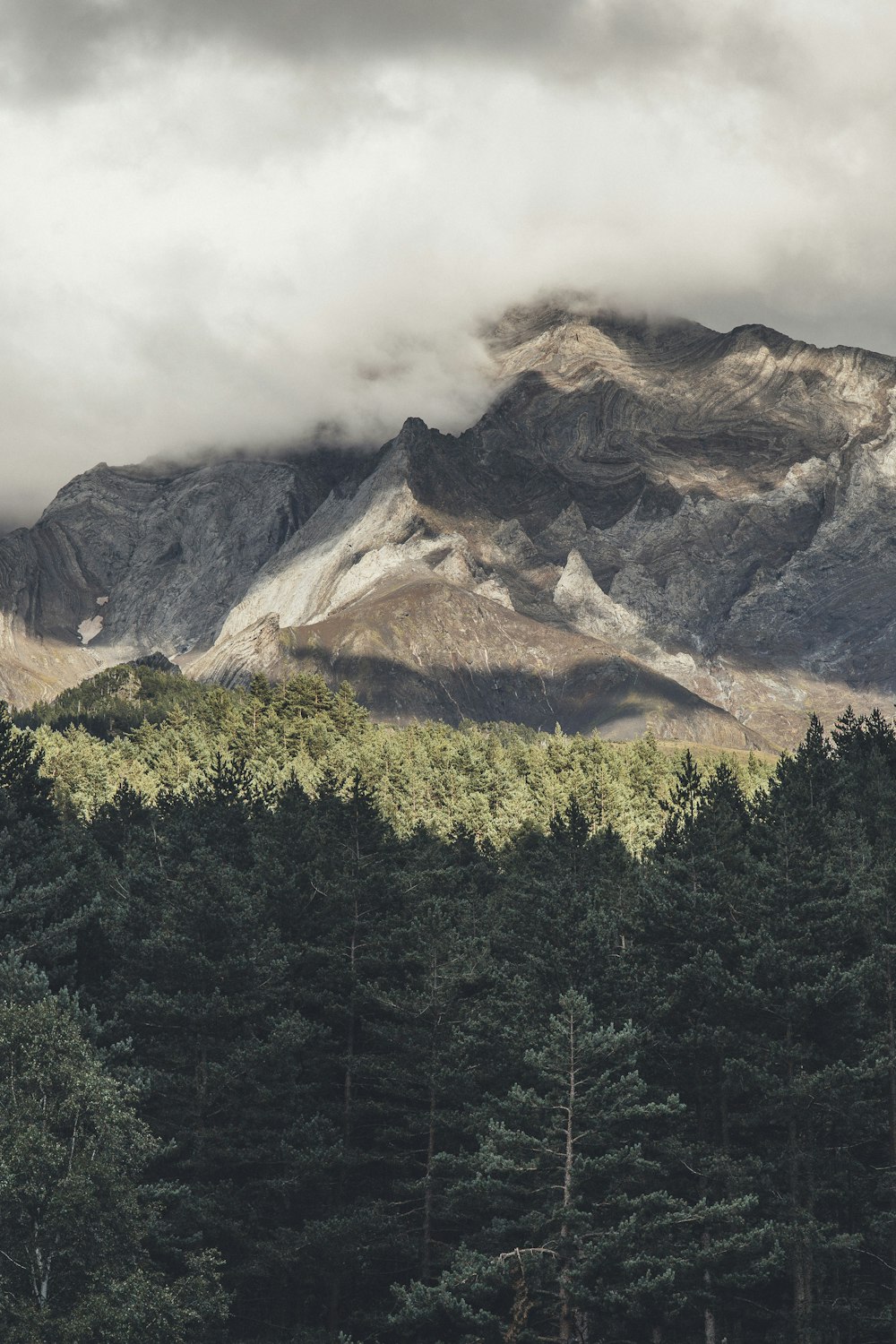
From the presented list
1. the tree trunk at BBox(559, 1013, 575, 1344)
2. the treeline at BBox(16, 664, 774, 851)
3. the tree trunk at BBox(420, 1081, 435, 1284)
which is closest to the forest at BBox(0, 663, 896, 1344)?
the tree trunk at BBox(559, 1013, 575, 1344)

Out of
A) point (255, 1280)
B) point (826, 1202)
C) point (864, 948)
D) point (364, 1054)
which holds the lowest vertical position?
point (255, 1280)

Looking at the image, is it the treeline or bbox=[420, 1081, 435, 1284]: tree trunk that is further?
the treeline

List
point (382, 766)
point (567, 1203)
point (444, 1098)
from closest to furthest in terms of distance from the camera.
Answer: point (567, 1203) < point (444, 1098) < point (382, 766)

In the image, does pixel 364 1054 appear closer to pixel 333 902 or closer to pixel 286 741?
pixel 333 902

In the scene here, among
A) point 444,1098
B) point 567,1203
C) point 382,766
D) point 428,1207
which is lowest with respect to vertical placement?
point 428,1207

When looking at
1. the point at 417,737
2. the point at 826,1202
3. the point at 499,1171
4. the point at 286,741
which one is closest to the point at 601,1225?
the point at 499,1171

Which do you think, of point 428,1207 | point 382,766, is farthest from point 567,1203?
point 382,766

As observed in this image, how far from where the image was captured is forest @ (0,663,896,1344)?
40188 millimetres

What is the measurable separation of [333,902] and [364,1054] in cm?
703

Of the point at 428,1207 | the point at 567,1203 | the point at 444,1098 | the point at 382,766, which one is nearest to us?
the point at 567,1203

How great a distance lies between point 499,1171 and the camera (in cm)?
4781

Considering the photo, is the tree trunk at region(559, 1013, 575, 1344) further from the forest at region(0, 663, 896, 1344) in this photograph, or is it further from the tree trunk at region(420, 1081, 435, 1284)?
the tree trunk at region(420, 1081, 435, 1284)

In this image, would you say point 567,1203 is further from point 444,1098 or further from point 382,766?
point 382,766

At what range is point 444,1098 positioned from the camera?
5478cm
